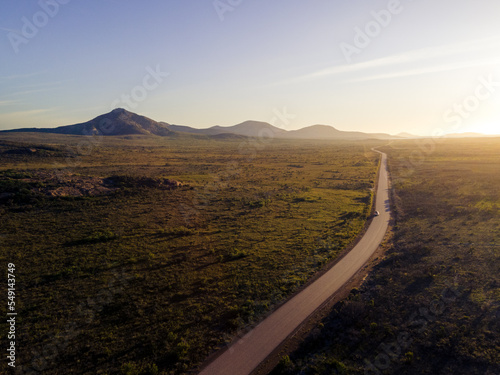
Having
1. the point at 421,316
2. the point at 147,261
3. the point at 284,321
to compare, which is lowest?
the point at 284,321

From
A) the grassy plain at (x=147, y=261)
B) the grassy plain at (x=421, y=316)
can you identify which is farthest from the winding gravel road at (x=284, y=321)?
the grassy plain at (x=421, y=316)

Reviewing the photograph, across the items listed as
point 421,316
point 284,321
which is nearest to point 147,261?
point 284,321

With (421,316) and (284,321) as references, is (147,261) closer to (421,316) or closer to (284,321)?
(284,321)

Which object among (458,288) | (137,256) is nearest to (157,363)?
(137,256)

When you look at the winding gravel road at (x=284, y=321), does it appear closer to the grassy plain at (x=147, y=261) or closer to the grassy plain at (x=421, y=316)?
the grassy plain at (x=147, y=261)

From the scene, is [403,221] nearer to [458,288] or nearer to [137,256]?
[458,288]
